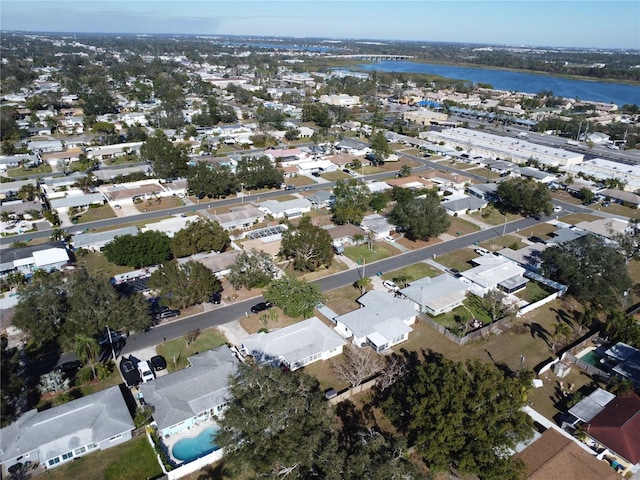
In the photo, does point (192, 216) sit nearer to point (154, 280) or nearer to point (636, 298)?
point (154, 280)

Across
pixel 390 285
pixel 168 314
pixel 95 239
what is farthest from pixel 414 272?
pixel 95 239

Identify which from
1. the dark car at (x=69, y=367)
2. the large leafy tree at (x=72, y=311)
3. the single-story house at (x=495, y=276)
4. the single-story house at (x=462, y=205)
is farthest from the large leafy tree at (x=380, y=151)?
the dark car at (x=69, y=367)

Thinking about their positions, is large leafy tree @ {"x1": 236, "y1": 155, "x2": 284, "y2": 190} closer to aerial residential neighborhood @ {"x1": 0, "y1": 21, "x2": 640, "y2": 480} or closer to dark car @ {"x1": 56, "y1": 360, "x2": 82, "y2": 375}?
aerial residential neighborhood @ {"x1": 0, "y1": 21, "x2": 640, "y2": 480}

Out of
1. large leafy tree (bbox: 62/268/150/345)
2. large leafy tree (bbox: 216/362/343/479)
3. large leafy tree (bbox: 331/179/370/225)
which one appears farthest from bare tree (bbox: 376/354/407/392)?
large leafy tree (bbox: 331/179/370/225)

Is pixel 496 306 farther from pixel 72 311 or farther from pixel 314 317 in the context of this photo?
pixel 72 311

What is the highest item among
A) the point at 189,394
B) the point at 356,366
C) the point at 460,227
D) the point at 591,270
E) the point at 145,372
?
the point at 591,270

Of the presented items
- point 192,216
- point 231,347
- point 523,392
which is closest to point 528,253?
point 523,392

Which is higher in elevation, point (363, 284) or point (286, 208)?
point (363, 284)
